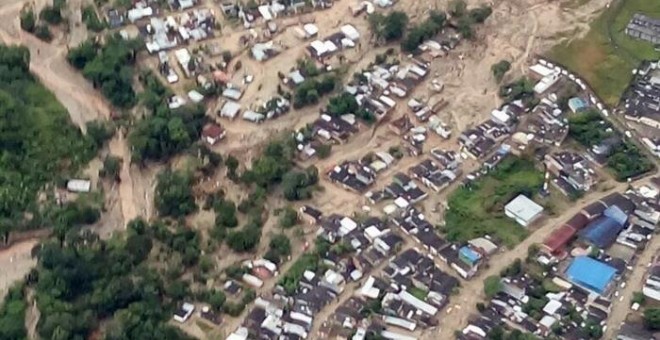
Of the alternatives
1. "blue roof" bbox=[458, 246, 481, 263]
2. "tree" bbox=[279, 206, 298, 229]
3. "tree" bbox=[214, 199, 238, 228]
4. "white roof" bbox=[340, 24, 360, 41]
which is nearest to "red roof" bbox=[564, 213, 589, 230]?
"blue roof" bbox=[458, 246, 481, 263]

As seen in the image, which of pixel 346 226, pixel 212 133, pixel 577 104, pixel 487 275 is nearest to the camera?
pixel 487 275

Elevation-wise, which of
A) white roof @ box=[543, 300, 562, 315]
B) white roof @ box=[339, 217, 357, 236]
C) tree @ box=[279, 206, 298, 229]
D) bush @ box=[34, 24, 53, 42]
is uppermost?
bush @ box=[34, 24, 53, 42]

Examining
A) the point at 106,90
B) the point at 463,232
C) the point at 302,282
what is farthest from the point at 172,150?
the point at 463,232

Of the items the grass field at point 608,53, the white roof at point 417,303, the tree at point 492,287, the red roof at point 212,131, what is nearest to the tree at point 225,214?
the red roof at point 212,131

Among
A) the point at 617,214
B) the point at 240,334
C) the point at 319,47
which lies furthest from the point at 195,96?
the point at 617,214

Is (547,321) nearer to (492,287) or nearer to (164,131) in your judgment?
(492,287)

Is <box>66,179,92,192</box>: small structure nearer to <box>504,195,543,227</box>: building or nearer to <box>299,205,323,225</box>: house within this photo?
<box>299,205,323,225</box>: house

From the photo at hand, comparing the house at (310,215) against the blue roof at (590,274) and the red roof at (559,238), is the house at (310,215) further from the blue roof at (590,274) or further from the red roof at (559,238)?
the blue roof at (590,274)
